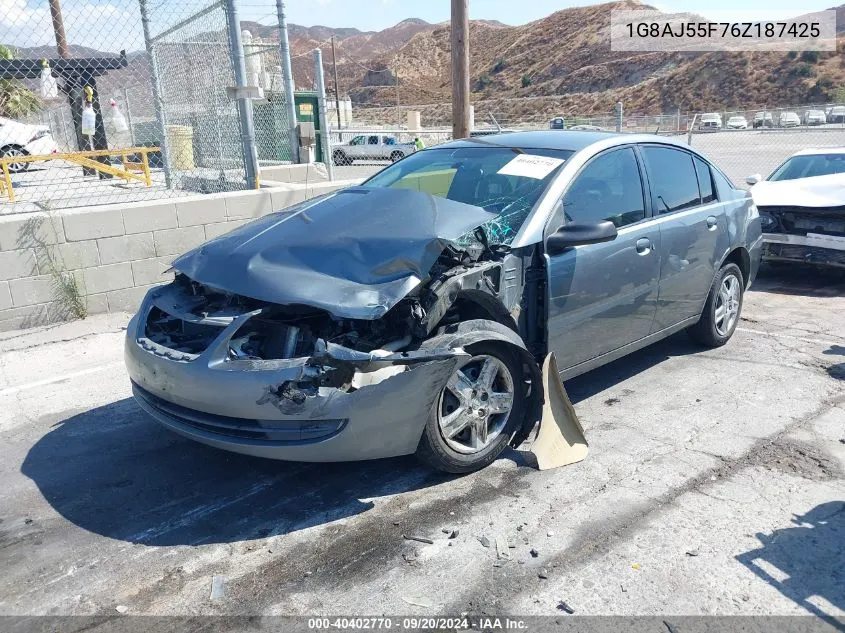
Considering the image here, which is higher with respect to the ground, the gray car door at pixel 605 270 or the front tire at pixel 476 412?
the gray car door at pixel 605 270

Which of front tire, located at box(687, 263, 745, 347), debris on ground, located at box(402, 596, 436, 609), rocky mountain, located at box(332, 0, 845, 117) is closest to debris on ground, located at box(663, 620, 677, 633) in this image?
debris on ground, located at box(402, 596, 436, 609)

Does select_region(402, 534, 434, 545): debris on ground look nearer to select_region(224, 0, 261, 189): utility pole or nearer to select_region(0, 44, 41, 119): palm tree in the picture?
select_region(224, 0, 261, 189): utility pole

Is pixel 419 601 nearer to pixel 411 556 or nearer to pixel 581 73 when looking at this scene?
pixel 411 556

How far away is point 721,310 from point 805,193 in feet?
11.1

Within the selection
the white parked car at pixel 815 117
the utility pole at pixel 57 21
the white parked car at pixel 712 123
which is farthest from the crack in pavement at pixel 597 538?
the white parked car at pixel 712 123

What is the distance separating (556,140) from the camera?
483cm

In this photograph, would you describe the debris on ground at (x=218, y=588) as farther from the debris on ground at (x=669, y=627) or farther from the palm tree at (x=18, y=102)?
the palm tree at (x=18, y=102)

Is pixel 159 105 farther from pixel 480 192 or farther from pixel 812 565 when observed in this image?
pixel 812 565

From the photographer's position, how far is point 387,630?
269 centimetres

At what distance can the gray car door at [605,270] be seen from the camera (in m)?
4.18

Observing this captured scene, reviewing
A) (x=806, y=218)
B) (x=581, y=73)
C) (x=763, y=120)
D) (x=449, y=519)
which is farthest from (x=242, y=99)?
(x=581, y=73)

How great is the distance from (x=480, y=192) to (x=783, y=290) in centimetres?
524

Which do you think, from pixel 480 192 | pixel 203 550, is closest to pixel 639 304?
pixel 480 192

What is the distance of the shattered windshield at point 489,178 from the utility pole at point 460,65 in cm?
476
